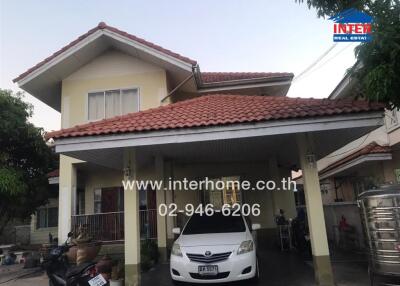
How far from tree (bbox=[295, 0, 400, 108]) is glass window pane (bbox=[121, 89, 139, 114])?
863cm

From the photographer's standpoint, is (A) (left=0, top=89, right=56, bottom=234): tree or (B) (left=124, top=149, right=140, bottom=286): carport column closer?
(B) (left=124, top=149, right=140, bottom=286): carport column

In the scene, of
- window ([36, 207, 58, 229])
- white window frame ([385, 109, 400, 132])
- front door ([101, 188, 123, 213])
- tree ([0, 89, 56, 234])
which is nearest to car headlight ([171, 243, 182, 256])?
front door ([101, 188, 123, 213])

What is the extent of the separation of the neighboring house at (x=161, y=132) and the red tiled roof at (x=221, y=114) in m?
0.02

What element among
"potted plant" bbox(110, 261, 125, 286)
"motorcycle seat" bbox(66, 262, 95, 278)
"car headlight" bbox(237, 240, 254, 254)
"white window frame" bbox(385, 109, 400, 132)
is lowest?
A: "potted plant" bbox(110, 261, 125, 286)

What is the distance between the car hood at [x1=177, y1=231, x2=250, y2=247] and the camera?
6684 millimetres

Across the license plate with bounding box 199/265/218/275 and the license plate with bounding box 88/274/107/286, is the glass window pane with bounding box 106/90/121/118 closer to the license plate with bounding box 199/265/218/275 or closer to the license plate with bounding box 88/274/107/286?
the license plate with bounding box 88/274/107/286

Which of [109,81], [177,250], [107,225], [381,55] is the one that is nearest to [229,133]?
[177,250]

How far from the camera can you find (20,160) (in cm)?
1488

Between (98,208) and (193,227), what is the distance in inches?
269

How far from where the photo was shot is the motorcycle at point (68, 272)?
596 centimetres

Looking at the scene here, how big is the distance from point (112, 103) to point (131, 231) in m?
6.29

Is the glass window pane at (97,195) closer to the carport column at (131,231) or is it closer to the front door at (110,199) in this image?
the front door at (110,199)

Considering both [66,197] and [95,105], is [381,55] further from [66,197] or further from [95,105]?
[66,197]

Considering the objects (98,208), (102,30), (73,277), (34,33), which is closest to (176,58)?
(102,30)
